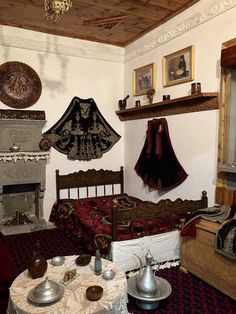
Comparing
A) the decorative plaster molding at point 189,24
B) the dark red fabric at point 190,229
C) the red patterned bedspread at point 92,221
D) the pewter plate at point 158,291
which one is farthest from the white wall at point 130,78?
the pewter plate at point 158,291

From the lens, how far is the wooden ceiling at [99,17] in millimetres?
3141

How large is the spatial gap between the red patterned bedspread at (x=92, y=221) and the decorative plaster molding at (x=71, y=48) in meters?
2.29

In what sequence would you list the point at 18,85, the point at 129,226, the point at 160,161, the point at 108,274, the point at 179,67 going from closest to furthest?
1. the point at 108,274
2. the point at 129,226
3. the point at 179,67
4. the point at 160,161
5. the point at 18,85

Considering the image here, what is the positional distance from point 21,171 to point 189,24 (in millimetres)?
2868

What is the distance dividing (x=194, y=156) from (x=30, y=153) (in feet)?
7.17

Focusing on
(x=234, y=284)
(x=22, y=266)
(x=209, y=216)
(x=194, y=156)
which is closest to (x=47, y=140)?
(x=22, y=266)

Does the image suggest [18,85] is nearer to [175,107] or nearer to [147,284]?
[175,107]

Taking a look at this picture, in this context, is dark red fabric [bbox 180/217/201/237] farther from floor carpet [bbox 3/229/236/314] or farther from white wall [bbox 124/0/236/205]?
white wall [bbox 124/0/236/205]

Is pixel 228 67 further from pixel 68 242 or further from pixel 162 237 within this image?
pixel 68 242

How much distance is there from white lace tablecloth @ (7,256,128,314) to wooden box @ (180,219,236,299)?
0.94 m

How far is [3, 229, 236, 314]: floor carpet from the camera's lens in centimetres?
216

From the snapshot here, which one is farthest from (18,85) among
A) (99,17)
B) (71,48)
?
(99,17)

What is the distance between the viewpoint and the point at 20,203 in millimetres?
4105

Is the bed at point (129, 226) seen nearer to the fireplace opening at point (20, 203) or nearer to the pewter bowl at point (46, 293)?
the fireplace opening at point (20, 203)
